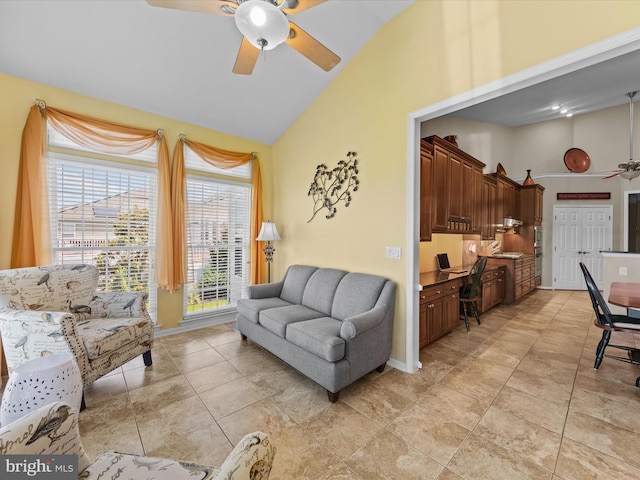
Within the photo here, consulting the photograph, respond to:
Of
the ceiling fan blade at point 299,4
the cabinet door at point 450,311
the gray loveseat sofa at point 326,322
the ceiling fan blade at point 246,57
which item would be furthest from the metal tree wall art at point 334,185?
the cabinet door at point 450,311

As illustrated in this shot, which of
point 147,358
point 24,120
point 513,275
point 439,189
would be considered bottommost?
point 147,358

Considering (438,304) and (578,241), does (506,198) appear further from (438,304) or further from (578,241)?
(438,304)

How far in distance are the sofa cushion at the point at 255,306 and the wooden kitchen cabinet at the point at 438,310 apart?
1.66 m

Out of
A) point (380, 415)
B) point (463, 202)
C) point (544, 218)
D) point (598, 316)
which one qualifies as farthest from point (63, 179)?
point (544, 218)

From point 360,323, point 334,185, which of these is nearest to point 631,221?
point 334,185

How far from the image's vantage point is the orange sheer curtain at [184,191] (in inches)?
143

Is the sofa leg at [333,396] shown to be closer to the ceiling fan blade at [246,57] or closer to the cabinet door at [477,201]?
the ceiling fan blade at [246,57]

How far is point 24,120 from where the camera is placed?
2.76 metres

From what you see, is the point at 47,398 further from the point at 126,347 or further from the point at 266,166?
the point at 266,166

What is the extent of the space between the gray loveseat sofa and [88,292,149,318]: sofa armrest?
106cm

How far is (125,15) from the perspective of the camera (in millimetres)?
2463

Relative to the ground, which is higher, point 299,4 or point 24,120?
point 299,4

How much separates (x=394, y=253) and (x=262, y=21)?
2.19 meters

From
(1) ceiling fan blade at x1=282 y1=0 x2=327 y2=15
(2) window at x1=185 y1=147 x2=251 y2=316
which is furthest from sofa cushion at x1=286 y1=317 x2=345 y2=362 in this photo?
(1) ceiling fan blade at x1=282 y1=0 x2=327 y2=15
